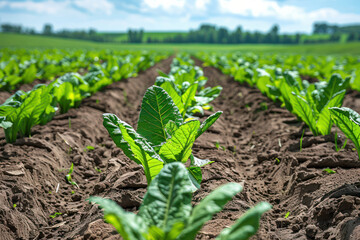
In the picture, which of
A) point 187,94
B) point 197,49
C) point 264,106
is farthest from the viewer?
point 197,49

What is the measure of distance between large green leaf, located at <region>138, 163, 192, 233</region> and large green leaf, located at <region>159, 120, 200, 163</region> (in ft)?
1.61

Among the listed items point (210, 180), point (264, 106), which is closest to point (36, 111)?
point (210, 180)

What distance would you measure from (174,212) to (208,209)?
201 millimetres

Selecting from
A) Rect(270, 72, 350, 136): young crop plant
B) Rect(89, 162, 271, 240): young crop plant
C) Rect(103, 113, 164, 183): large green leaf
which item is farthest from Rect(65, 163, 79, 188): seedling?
Rect(270, 72, 350, 136): young crop plant

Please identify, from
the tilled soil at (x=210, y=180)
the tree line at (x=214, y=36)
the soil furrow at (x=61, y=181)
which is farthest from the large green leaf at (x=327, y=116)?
the tree line at (x=214, y=36)

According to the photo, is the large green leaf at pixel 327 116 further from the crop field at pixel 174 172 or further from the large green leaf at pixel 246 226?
the large green leaf at pixel 246 226

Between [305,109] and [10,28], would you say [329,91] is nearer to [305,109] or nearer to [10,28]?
[305,109]

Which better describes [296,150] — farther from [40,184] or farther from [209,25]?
[209,25]

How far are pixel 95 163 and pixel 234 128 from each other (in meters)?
2.18

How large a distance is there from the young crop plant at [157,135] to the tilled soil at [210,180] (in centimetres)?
32

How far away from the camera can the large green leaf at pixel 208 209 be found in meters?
1.15

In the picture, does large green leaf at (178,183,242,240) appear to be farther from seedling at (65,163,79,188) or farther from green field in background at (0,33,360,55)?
green field in background at (0,33,360,55)

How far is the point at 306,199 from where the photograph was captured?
2221 mm

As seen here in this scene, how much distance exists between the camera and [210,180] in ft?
7.97
